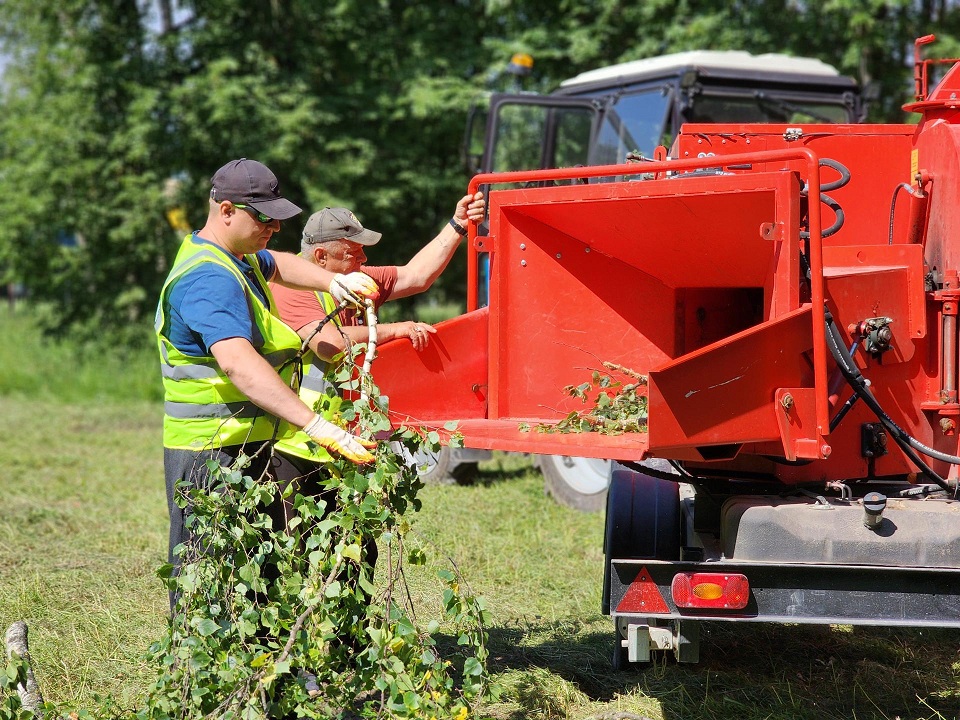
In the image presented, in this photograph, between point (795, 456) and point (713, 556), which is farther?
point (713, 556)

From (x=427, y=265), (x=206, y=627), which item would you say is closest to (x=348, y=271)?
Result: (x=427, y=265)

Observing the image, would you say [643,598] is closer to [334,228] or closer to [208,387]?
[208,387]

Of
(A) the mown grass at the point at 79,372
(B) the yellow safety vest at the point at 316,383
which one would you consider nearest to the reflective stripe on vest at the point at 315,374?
(B) the yellow safety vest at the point at 316,383

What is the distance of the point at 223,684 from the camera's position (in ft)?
8.79

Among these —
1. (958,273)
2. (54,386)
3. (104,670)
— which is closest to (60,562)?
(104,670)

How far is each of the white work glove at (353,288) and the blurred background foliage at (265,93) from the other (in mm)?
8544

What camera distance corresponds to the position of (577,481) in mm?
6219

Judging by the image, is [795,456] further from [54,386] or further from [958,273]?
[54,386]

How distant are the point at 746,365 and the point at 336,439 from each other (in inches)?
47.0

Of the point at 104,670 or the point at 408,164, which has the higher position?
the point at 408,164

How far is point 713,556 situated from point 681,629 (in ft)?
0.97

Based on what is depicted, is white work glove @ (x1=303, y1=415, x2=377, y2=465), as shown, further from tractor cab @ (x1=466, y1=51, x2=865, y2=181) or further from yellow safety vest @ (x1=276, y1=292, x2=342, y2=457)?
tractor cab @ (x1=466, y1=51, x2=865, y2=181)

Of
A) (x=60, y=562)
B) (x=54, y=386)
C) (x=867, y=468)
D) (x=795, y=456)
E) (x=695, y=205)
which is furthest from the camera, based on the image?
(x=54, y=386)

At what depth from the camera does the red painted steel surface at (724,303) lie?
115 inches
